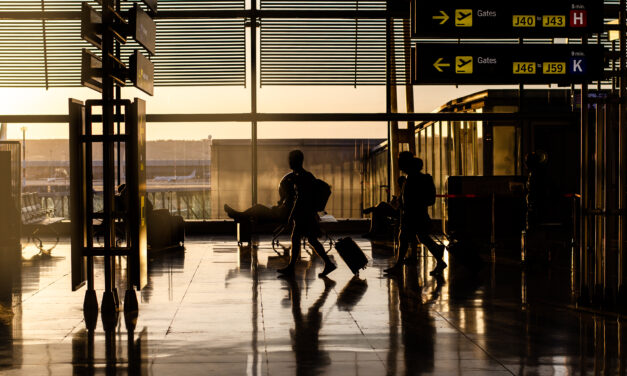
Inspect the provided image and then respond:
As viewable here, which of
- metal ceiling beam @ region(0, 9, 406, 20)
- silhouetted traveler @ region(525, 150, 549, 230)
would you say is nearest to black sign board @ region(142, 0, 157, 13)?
silhouetted traveler @ region(525, 150, 549, 230)

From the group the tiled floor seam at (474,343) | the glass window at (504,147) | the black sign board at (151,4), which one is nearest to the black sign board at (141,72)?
the black sign board at (151,4)

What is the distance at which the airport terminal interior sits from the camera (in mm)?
6156

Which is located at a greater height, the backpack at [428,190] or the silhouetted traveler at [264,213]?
the backpack at [428,190]

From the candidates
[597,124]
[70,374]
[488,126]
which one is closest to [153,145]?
[488,126]

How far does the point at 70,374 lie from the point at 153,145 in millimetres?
11514

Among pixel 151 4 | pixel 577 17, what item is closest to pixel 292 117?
pixel 577 17

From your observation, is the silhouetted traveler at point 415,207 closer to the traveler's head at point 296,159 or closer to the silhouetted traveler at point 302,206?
the silhouetted traveler at point 302,206

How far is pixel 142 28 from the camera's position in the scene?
25.3 ft

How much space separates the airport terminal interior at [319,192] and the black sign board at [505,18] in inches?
0.9

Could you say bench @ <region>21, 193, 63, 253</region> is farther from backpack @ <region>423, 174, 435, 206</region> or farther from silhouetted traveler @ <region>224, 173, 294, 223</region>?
backpack @ <region>423, 174, 435, 206</region>

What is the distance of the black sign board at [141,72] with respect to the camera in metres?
7.39

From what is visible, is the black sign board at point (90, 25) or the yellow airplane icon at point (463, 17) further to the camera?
the yellow airplane icon at point (463, 17)

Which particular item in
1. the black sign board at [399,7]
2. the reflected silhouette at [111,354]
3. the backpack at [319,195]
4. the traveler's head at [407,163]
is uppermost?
the black sign board at [399,7]

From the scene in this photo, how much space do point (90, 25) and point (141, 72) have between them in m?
0.69
